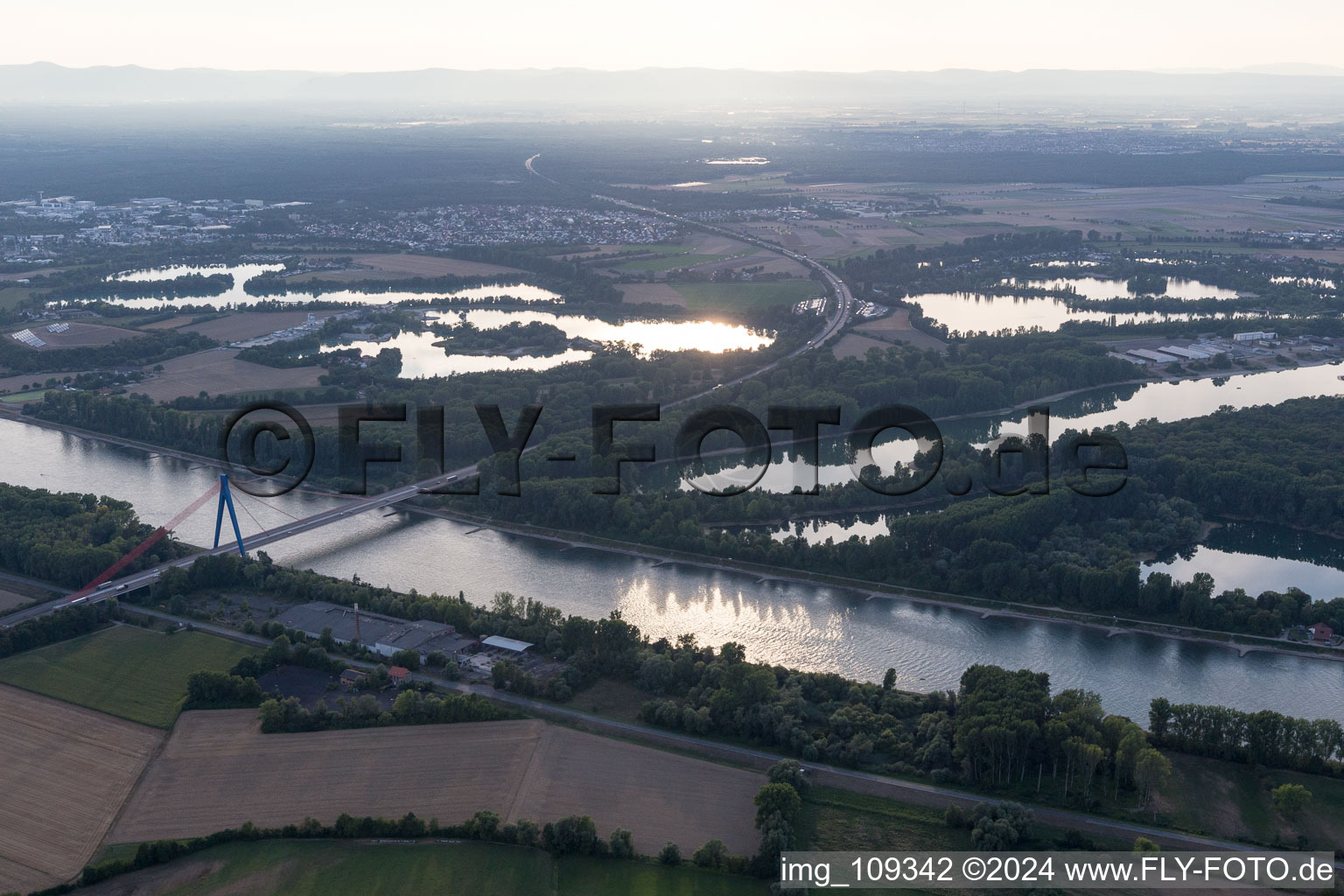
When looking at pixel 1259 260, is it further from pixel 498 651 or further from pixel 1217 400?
pixel 498 651

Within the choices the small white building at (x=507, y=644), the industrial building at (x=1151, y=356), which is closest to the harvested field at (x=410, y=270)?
the industrial building at (x=1151, y=356)

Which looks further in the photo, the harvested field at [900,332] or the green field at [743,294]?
the green field at [743,294]

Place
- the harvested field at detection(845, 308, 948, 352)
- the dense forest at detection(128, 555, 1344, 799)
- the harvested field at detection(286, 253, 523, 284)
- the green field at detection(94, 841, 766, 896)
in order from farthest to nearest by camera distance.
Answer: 1. the harvested field at detection(286, 253, 523, 284)
2. the harvested field at detection(845, 308, 948, 352)
3. the dense forest at detection(128, 555, 1344, 799)
4. the green field at detection(94, 841, 766, 896)

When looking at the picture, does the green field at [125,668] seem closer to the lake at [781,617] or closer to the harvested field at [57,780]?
the harvested field at [57,780]

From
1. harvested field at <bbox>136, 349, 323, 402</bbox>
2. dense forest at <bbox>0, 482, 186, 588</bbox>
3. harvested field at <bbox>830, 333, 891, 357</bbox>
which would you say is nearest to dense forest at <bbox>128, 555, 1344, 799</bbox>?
dense forest at <bbox>0, 482, 186, 588</bbox>

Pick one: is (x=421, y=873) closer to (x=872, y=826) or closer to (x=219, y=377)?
(x=872, y=826)

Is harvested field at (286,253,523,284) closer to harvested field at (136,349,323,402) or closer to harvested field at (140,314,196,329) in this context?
harvested field at (140,314,196,329)
